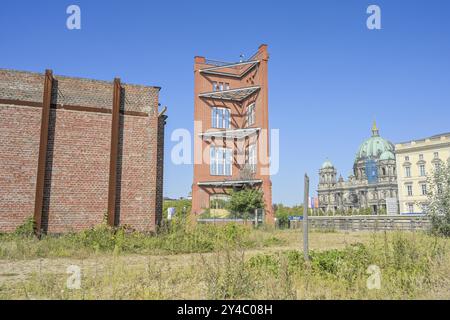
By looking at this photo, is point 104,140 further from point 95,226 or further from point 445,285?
point 445,285

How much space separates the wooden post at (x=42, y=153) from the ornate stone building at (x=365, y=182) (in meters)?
73.8

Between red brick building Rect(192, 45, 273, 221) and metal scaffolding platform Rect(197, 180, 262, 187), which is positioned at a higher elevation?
red brick building Rect(192, 45, 273, 221)

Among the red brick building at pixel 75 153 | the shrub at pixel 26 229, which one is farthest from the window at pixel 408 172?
the shrub at pixel 26 229

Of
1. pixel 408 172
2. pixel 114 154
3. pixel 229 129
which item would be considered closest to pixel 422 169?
pixel 408 172

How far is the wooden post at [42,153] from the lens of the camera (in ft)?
41.7

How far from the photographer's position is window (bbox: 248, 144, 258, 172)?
1270 inches

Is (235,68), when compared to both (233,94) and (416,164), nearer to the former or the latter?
(233,94)

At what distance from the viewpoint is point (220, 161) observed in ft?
114

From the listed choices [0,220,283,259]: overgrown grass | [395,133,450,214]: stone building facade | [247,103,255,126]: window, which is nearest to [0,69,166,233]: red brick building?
[0,220,283,259]: overgrown grass

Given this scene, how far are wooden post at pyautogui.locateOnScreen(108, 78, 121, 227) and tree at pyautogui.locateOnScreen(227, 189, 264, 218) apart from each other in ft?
52.2

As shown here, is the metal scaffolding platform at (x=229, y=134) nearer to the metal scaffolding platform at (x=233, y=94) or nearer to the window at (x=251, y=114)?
the window at (x=251, y=114)

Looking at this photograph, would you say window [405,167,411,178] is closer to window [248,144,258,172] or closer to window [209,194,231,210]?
window [248,144,258,172]
